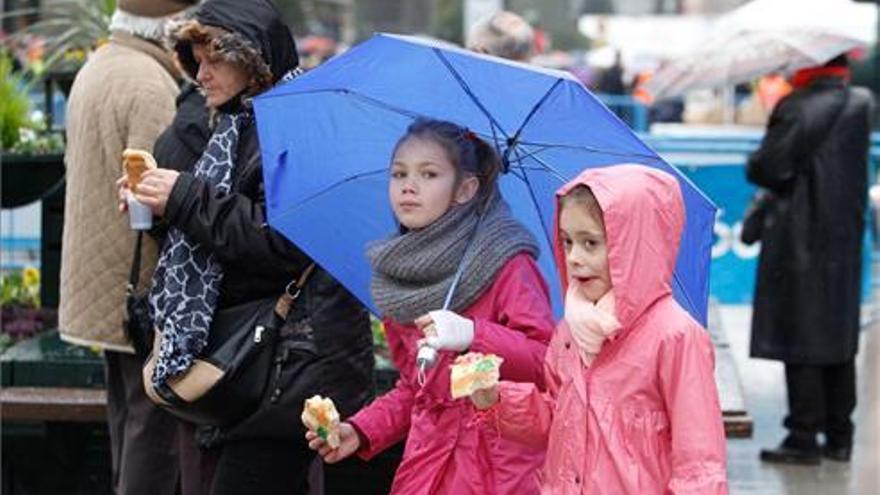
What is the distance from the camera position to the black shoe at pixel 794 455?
27.0 feet

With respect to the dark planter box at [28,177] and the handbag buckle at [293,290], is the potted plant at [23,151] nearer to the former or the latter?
the dark planter box at [28,177]

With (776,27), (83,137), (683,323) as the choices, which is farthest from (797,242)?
(683,323)

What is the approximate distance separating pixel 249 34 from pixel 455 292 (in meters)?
0.92

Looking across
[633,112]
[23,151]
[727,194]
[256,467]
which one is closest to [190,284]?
[256,467]

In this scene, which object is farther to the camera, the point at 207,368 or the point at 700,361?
the point at 207,368

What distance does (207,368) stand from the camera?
4.70 metres

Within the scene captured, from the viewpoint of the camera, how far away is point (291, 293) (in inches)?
186

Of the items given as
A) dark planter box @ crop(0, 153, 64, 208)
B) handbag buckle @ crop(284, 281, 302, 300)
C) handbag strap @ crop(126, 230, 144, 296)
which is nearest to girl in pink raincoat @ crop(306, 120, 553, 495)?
handbag buckle @ crop(284, 281, 302, 300)

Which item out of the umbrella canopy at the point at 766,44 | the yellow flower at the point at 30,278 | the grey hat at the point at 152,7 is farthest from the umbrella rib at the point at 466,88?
the yellow flower at the point at 30,278

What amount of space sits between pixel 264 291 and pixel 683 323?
1320 millimetres

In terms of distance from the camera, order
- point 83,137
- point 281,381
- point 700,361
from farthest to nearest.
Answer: point 83,137 → point 281,381 → point 700,361

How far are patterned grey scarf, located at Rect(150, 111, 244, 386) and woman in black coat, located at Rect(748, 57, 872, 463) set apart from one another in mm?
3838

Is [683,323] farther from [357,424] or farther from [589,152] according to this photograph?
[357,424]

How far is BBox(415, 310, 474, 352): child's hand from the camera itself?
13.4 feet
